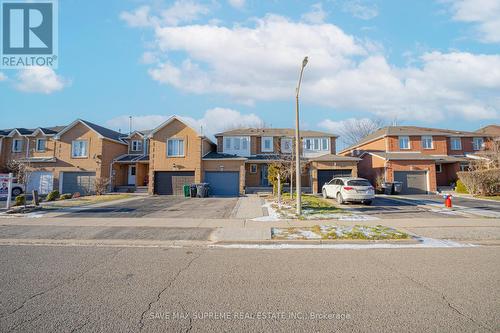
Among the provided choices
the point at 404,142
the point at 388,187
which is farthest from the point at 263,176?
the point at 404,142

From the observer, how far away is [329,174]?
25.5 metres

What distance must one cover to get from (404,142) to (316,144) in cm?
1030

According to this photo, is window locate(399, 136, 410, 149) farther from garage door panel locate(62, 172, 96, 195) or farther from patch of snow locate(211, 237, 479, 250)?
garage door panel locate(62, 172, 96, 195)

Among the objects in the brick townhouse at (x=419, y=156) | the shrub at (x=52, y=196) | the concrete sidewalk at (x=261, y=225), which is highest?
the brick townhouse at (x=419, y=156)

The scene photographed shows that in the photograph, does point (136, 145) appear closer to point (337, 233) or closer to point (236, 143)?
point (236, 143)

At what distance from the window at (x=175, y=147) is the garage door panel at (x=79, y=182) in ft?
28.4

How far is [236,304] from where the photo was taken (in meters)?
3.86

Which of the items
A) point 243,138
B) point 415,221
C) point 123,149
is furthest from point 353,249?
point 123,149

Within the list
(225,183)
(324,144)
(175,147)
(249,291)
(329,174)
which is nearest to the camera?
(249,291)

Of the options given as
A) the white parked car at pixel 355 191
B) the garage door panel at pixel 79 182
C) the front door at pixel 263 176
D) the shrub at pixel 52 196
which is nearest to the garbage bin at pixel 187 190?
the front door at pixel 263 176

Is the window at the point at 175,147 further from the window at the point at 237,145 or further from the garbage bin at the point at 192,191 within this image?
the window at the point at 237,145

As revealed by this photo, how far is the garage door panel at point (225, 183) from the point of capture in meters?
25.5

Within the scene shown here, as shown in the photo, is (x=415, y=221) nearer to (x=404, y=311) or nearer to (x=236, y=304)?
(x=404, y=311)

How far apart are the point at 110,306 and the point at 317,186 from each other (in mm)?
22967
